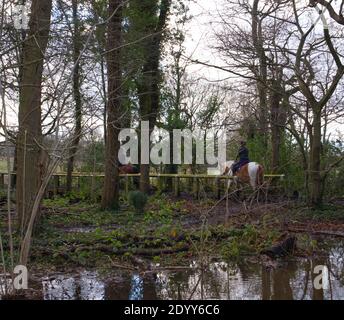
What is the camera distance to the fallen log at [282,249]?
858cm

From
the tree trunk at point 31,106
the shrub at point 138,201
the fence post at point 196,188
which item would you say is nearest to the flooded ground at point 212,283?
the tree trunk at point 31,106

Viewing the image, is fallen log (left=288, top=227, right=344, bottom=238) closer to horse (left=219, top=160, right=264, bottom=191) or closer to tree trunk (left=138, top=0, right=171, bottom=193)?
horse (left=219, top=160, right=264, bottom=191)

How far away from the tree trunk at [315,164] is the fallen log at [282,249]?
5.81 metres

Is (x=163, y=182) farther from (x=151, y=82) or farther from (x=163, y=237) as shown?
(x=163, y=237)

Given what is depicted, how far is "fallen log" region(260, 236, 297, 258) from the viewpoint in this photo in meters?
8.58

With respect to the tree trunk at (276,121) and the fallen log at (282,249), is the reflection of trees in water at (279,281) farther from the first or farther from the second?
the tree trunk at (276,121)

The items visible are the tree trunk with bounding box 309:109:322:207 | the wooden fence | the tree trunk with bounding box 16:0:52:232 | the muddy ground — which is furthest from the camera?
the wooden fence

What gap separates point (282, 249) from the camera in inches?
344

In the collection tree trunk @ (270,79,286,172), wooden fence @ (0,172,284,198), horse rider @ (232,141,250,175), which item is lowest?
wooden fence @ (0,172,284,198)

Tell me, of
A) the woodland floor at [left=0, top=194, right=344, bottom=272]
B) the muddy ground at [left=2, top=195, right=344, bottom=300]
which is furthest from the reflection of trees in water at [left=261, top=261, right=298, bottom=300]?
the woodland floor at [left=0, top=194, right=344, bottom=272]

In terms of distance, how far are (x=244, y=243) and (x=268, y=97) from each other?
10940 mm

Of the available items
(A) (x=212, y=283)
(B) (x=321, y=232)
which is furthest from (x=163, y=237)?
(B) (x=321, y=232)

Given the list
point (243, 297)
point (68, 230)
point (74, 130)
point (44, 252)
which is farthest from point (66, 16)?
point (243, 297)

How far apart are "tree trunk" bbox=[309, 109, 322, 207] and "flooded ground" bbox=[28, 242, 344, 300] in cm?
656
